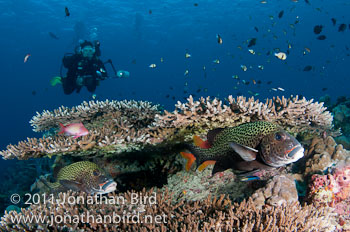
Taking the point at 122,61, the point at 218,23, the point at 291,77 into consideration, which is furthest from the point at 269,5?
the point at 291,77

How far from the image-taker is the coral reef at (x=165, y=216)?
96.8 inches

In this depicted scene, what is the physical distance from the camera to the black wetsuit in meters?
9.95

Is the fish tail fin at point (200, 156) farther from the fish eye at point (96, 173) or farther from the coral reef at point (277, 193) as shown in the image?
the fish eye at point (96, 173)

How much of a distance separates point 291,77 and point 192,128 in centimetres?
13850

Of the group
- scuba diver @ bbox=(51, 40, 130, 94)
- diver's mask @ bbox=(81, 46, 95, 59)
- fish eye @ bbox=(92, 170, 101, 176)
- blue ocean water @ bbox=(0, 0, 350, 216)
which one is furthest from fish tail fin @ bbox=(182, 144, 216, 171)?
blue ocean water @ bbox=(0, 0, 350, 216)

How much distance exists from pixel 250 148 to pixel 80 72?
1022 centimetres

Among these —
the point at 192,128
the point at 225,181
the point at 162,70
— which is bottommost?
the point at 162,70

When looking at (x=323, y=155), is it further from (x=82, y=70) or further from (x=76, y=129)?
(x=82, y=70)

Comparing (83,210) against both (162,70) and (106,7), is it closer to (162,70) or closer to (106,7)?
(106,7)

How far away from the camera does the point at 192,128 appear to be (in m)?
3.87

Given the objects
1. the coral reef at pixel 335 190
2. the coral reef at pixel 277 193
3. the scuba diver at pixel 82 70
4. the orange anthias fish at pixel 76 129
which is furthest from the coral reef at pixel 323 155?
the scuba diver at pixel 82 70

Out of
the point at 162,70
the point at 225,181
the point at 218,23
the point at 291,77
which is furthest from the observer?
the point at 291,77

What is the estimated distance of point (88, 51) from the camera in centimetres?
1001

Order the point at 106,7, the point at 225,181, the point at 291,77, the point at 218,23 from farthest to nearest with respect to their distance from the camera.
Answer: the point at 291,77
the point at 218,23
the point at 106,7
the point at 225,181
